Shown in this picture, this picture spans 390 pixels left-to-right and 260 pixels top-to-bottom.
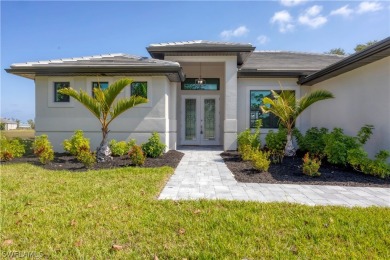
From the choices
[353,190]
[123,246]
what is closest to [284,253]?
[123,246]

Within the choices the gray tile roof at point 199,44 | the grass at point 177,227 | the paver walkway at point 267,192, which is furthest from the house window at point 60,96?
the paver walkway at point 267,192

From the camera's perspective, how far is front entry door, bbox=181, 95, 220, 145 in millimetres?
13938

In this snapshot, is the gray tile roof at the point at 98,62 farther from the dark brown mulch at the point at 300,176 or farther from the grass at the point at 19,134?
the dark brown mulch at the point at 300,176

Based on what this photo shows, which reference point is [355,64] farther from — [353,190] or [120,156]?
[120,156]

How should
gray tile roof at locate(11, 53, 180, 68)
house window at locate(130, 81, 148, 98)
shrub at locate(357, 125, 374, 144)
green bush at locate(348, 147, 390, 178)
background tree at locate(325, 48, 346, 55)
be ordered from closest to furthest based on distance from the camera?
green bush at locate(348, 147, 390, 178) → shrub at locate(357, 125, 374, 144) → gray tile roof at locate(11, 53, 180, 68) → house window at locate(130, 81, 148, 98) → background tree at locate(325, 48, 346, 55)

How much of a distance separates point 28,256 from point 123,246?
1.05 metres

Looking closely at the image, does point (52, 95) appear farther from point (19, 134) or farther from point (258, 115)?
point (19, 134)

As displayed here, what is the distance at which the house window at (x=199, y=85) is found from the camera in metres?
13.9

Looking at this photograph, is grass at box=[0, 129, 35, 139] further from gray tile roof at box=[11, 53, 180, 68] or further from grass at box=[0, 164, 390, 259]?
grass at box=[0, 164, 390, 259]

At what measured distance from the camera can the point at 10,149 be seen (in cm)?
865

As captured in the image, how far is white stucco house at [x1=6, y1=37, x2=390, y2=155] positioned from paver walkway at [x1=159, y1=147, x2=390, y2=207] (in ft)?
11.5

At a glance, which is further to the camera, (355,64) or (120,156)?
(120,156)

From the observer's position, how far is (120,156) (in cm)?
946

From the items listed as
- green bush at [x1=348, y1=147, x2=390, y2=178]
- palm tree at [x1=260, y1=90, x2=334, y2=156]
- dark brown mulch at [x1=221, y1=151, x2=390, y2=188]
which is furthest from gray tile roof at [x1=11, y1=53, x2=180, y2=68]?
green bush at [x1=348, y1=147, x2=390, y2=178]
